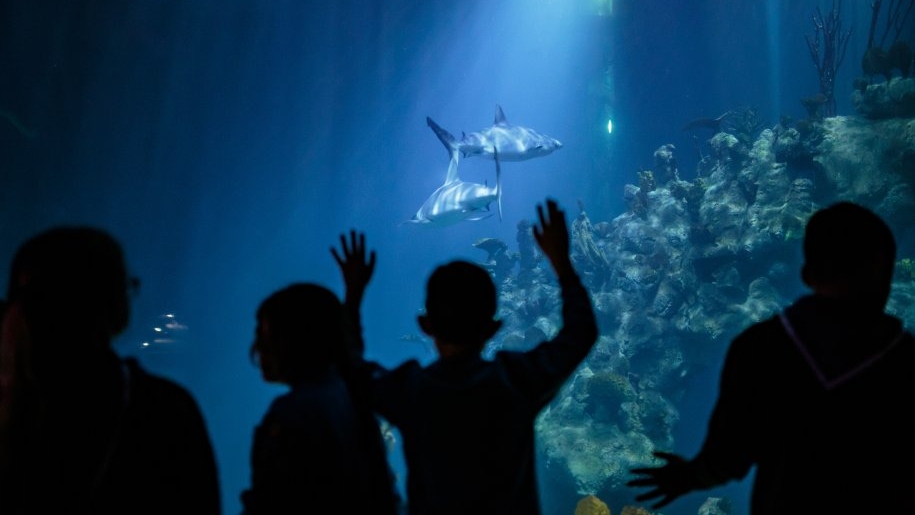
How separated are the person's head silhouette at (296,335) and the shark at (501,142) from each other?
764 cm

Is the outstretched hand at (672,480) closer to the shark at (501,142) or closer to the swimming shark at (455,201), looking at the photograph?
the swimming shark at (455,201)

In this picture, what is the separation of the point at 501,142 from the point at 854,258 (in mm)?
8482

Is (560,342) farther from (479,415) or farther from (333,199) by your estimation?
(333,199)

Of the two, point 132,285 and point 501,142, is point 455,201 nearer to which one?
point 501,142

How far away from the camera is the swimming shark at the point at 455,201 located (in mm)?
9547

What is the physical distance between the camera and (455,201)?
9.72m

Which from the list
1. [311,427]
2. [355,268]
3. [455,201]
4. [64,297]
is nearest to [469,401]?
[311,427]

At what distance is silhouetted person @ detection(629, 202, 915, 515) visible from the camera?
1.52 m

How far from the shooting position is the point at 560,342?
76.7 inches

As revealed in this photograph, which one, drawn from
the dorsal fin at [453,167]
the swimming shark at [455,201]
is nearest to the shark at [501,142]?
the dorsal fin at [453,167]

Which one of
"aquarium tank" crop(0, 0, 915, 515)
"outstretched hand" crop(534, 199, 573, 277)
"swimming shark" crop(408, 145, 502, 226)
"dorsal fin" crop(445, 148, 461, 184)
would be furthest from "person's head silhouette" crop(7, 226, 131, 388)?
"dorsal fin" crop(445, 148, 461, 184)

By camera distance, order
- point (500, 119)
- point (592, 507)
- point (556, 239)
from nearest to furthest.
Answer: point (556, 239) → point (592, 507) → point (500, 119)

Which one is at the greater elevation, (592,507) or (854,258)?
(854,258)

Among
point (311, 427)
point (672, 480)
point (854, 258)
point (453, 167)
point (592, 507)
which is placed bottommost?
point (592, 507)
